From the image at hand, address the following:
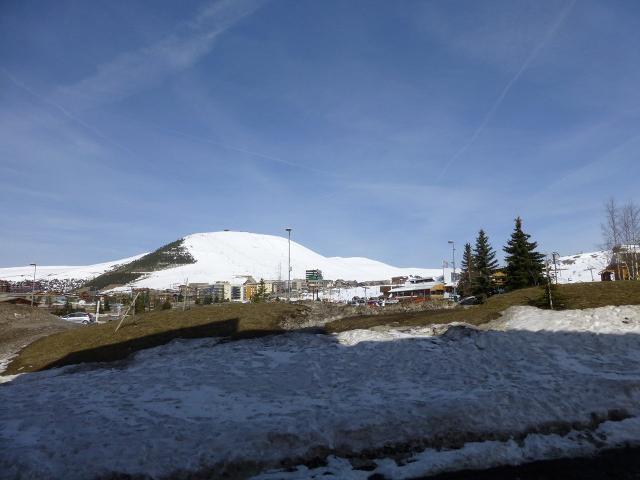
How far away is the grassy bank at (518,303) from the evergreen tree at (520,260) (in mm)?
12414

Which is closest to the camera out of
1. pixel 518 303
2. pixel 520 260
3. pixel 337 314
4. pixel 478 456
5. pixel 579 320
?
pixel 478 456

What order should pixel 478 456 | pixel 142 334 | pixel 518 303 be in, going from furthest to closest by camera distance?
pixel 142 334 → pixel 518 303 → pixel 478 456

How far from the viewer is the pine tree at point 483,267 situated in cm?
4347

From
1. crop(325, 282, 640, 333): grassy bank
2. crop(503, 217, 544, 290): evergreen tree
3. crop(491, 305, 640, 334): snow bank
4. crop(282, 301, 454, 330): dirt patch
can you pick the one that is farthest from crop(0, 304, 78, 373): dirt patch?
crop(503, 217, 544, 290): evergreen tree

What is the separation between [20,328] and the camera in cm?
3186

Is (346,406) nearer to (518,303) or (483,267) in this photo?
(518,303)

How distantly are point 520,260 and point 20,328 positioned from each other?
136 feet

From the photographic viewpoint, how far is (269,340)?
19469 mm

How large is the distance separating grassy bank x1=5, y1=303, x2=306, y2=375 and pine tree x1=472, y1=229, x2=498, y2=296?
2367 cm

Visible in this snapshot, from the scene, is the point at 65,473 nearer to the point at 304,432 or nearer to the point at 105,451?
the point at 105,451

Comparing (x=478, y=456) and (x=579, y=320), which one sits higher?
(x=579, y=320)

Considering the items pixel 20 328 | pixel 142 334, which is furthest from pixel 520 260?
pixel 20 328

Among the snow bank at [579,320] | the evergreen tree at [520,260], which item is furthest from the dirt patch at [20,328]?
the evergreen tree at [520,260]

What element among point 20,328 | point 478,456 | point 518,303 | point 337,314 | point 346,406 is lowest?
point 478,456
